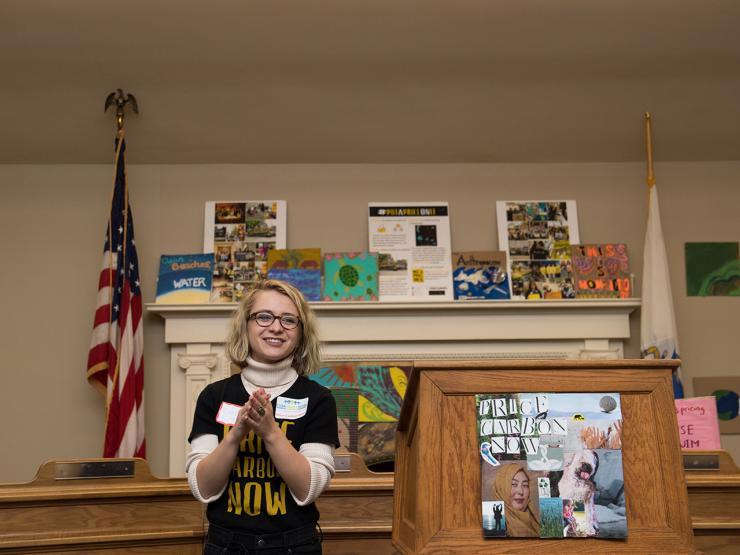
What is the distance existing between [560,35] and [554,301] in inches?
59.9

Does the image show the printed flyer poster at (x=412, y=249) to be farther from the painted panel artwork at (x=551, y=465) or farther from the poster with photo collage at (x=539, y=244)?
the painted panel artwork at (x=551, y=465)

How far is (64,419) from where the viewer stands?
15.4ft

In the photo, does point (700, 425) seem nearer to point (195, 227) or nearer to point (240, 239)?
point (240, 239)

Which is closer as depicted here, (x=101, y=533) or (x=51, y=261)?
(x=101, y=533)

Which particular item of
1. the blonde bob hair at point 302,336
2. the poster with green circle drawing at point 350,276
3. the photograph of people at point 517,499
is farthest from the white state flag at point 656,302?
the photograph of people at point 517,499

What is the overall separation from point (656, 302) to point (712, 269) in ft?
2.16

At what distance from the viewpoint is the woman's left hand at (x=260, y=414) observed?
A: 5.74 feet

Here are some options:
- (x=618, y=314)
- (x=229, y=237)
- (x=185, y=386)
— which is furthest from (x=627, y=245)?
(x=185, y=386)

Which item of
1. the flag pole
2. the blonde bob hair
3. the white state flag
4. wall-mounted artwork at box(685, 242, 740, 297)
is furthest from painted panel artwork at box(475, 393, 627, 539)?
wall-mounted artwork at box(685, 242, 740, 297)

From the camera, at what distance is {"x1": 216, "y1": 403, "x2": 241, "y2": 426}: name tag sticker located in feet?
5.97

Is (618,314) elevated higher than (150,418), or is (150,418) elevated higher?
(618,314)

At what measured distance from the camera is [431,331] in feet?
15.6

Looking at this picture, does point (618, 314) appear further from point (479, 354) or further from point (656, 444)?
point (656, 444)

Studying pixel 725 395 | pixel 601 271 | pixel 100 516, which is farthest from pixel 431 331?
pixel 100 516
